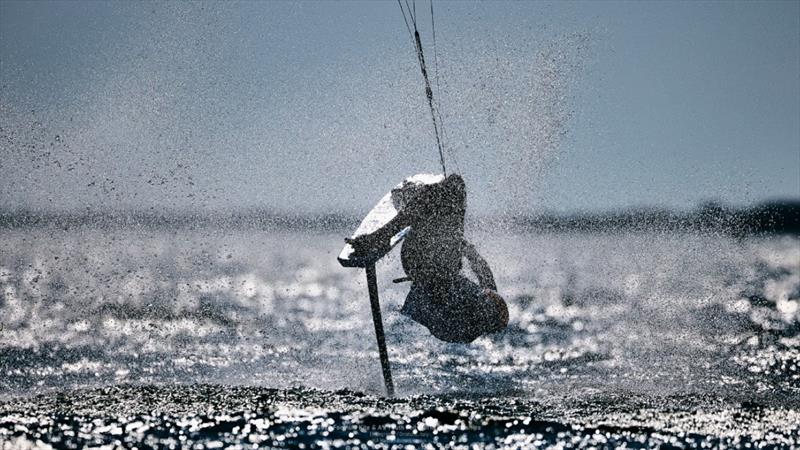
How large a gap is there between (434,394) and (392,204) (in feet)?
15.1

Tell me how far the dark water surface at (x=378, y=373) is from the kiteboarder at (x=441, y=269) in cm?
130

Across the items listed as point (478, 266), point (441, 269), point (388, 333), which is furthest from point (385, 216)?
point (388, 333)

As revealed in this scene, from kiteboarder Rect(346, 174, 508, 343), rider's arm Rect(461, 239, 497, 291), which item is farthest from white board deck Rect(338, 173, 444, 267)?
rider's arm Rect(461, 239, 497, 291)

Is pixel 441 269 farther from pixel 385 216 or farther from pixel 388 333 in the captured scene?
pixel 388 333

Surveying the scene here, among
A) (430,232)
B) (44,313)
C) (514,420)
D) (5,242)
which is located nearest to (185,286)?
(44,313)

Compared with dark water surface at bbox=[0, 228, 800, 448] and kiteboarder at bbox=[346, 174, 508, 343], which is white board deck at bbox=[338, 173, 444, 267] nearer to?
kiteboarder at bbox=[346, 174, 508, 343]

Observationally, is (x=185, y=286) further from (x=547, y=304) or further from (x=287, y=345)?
(x=287, y=345)

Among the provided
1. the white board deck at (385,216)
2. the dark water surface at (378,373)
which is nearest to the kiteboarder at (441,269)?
the white board deck at (385,216)

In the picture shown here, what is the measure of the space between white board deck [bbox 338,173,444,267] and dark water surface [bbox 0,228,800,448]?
2.82 m

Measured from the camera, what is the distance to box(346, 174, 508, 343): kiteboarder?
20.9m

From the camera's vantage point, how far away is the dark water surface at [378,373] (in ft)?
51.6

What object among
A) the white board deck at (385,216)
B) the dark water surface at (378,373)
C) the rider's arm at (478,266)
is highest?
the white board deck at (385,216)

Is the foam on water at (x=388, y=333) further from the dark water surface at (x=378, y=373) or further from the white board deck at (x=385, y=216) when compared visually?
→ the white board deck at (x=385, y=216)

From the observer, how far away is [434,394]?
18766 millimetres
